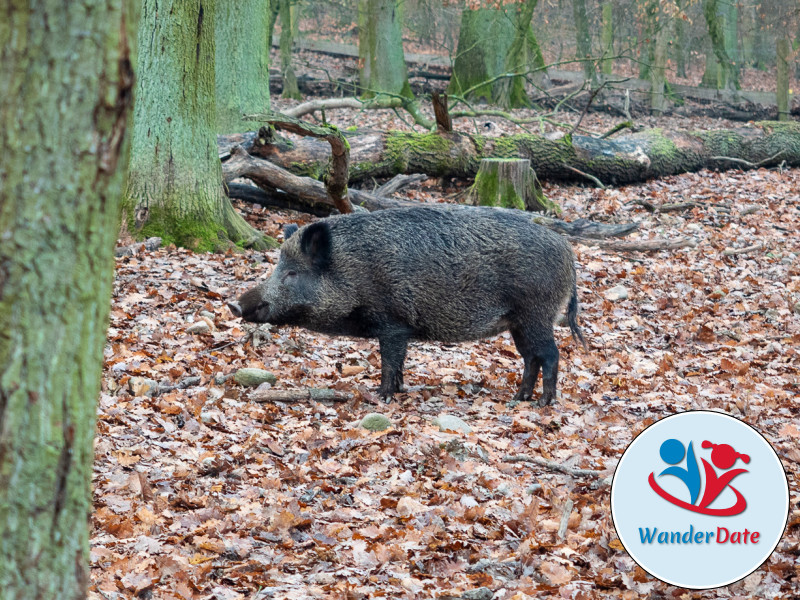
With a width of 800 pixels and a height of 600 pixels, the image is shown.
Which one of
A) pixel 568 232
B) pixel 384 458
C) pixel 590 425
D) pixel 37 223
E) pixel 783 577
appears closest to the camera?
pixel 37 223

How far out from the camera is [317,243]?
274 inches

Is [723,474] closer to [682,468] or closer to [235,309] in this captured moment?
[682,468]

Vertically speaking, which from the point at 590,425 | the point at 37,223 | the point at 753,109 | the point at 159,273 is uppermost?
the point at 753,109

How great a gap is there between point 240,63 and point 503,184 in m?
5.26

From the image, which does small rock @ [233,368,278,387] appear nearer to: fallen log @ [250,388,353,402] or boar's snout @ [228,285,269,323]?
fallen log @ [250,388,353,402]

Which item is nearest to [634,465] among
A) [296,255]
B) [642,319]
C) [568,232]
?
[296,255]

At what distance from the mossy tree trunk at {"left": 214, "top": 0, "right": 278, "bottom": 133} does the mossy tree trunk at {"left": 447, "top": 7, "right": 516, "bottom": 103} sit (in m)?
11.0

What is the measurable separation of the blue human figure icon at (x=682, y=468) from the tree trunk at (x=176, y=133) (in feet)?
22.9

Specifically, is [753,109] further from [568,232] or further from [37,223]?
[37,223]

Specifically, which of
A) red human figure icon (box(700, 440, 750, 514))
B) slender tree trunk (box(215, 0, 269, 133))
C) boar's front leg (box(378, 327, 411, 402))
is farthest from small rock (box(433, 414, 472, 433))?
slender tree trunk (box(215, 0, 269, 133))

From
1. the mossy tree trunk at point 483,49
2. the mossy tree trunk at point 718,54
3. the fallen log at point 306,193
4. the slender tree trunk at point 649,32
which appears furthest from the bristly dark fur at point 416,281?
the mossy tree trunk at point 718,54

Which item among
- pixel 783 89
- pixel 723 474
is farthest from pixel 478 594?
pixel 783 89

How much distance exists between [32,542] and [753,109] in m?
26.5

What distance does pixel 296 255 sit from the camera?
705 cm
